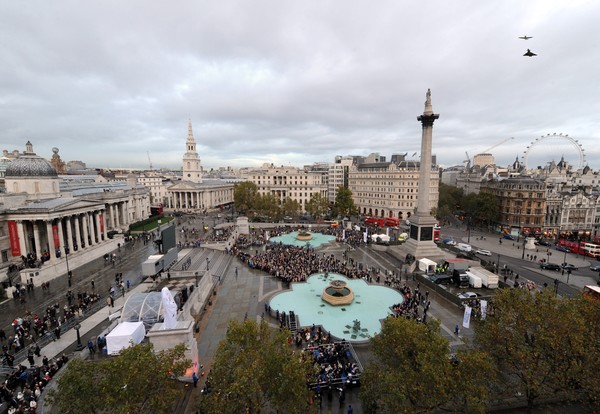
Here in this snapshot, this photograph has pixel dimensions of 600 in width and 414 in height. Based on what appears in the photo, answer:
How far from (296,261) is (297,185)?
59767 mm

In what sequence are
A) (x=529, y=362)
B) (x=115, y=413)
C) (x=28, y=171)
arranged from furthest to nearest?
(x=28, y=171) → (x=529, y=362) → (x=115, y=413)

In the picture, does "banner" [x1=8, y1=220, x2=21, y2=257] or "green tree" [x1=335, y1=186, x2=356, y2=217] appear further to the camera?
"green tree" [x1=335, y1=186, x2=356, y2=217]

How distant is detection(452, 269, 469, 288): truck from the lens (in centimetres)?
2808

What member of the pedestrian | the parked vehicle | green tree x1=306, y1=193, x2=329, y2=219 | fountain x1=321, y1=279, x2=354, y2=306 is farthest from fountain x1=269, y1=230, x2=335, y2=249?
the pedestrian

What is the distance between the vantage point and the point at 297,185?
9325cm

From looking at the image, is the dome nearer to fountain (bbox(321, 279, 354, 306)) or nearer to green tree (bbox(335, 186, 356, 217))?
fountain (bbox(321, 279, 354, 306))

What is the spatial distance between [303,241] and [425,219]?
66.0ft

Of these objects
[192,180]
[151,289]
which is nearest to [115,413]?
[151,289]

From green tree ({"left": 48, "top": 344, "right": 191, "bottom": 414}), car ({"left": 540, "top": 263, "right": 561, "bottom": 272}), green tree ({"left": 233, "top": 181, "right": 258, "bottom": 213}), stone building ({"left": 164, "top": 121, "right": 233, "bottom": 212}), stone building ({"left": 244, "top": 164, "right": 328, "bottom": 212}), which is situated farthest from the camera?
stone building ({"left": 244, "top": 164, "right": 328, "bottom": 212})

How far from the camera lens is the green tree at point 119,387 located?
915cm

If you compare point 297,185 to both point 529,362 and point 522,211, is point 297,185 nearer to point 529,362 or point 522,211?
point 522,211

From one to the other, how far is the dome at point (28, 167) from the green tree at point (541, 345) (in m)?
52.3

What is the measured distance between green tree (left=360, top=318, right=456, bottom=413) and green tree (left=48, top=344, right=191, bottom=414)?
7.57 meters

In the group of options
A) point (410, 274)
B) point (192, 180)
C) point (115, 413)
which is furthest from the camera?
point (192, 180)
